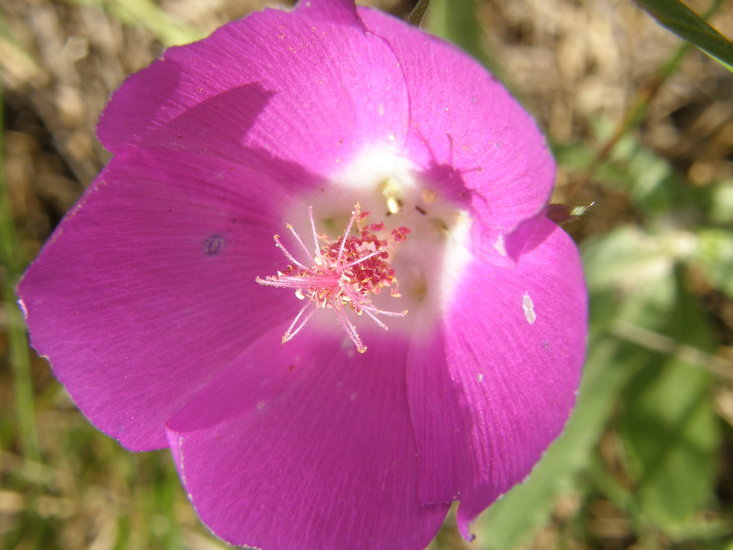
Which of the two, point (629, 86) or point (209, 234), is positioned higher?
point (629, 86)

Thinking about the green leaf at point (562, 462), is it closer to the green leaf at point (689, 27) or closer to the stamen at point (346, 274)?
the stamen at point (346, 274)

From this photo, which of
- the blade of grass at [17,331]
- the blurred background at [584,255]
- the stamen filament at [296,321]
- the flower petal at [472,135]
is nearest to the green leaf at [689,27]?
the flower petal at [472,135]

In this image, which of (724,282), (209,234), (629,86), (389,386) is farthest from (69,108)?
(724,282)

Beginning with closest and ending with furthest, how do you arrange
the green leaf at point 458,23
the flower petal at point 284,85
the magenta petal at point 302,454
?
the flower petal at point 284,85, the magenta petal at point 302,454, the green leaf at point 458,23

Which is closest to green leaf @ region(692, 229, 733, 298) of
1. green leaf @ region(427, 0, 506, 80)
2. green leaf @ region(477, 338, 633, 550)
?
green leaf @ region(477, 338, 633, 550)

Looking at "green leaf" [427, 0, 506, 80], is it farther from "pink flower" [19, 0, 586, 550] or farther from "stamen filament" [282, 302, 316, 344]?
"stamen filament" [282, 302, 316, 344]

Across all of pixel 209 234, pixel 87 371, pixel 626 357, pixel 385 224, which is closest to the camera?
pixel 87 371

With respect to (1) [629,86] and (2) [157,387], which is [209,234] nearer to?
(2) [157,387]
